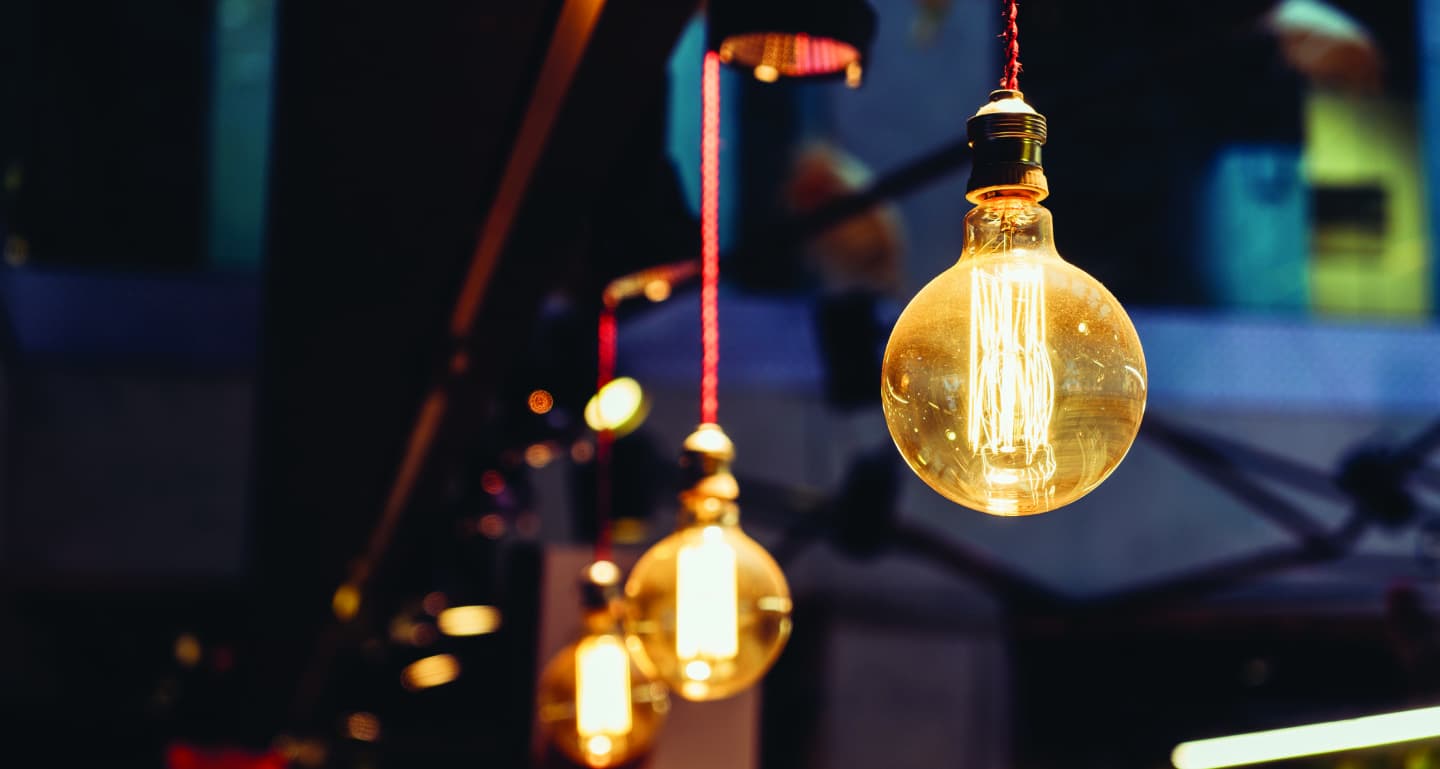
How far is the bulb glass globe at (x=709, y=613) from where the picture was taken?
79.0 inches

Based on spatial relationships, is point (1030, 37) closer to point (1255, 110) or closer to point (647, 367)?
point (1255, 110)

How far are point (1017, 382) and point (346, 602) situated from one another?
179 inches

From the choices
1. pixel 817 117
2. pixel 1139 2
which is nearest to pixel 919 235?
pixel 817 117

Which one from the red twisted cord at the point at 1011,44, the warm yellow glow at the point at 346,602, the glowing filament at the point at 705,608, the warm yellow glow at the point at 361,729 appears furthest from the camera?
the warm yellow glow at the point at 361,729

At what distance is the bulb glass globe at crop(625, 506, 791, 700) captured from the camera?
201 centimetres

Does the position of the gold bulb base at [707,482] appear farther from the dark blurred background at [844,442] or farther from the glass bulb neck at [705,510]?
the dark blurred background at [844,442]

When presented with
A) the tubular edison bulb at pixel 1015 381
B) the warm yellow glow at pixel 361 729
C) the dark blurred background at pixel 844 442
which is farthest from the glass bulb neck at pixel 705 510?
the warm yellow glow at pixel 361 729

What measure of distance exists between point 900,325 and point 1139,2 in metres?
8.16

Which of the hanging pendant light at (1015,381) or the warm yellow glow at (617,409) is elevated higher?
the warm yellow glow at (617,409)

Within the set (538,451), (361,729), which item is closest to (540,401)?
(538,451)

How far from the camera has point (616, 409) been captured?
15.5 ft

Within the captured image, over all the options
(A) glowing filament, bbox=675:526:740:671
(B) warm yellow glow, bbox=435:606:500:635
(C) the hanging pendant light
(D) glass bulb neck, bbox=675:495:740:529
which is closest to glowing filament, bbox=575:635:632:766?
(D) glass bulb neck, bbox=675:495:740:529

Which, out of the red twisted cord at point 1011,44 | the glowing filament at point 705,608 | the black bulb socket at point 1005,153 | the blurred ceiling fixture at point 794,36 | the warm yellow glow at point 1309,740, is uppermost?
the blurred ceiling fixture at point 794,36

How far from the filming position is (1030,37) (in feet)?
28.2
